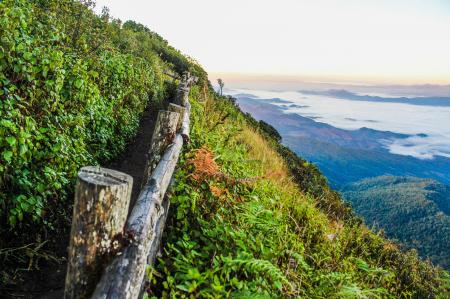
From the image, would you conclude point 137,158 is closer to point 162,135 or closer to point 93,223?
point 162,135

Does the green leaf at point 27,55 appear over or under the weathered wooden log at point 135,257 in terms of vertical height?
over

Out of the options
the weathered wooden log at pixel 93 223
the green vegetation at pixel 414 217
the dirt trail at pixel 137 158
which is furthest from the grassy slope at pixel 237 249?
the green vegetation at pixel 414 217

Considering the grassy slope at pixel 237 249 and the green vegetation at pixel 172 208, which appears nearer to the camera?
the grassy slope at pixel 237 249

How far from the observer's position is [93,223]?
2162 millimetres

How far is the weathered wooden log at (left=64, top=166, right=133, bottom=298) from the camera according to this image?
6.92ft

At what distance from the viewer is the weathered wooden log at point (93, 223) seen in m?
2.11

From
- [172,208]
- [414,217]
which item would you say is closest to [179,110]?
[172,208]

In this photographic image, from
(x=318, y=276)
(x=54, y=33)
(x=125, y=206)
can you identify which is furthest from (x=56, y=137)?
(x=318, y=276)

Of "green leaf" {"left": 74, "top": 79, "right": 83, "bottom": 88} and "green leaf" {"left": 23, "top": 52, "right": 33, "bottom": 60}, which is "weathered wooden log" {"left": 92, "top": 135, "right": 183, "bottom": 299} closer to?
"green leaf" {"left": 23, "top": 52, "right": 33, "bottom": 60}

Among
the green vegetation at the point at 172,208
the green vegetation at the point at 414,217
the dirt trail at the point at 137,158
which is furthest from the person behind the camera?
the green vegetation at the point at 414,217

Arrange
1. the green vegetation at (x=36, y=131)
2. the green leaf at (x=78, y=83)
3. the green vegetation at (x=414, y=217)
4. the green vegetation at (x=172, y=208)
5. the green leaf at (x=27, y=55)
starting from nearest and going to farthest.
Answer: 1. the green vegetation at (x=172, y=208)
2. the green vegetation at (x=36, y=131)
3. the green leaf at (x=27, y=55)
4. the green leaf at (x=78, y=83)
5. the green vegetation at (x=414, y=217)

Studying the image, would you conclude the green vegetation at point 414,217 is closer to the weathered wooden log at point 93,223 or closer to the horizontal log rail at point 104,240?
the horizontal log rail at point 104,240

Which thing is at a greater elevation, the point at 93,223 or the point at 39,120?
the point at 39,120

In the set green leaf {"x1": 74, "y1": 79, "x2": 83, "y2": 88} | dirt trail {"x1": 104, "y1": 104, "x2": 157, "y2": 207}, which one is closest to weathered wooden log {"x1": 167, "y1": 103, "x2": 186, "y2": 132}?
green leaf {"x1": 74, "y1": 79, "x2": 83, "y2": 88}
